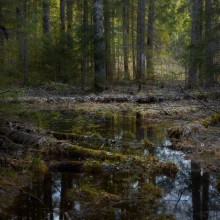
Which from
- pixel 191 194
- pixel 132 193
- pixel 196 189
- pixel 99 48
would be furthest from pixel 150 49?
pixel 132 193

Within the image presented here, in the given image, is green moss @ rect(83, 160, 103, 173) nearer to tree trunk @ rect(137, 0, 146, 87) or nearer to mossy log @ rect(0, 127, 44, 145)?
mossy log @ rect(0, 127, 44, 145)

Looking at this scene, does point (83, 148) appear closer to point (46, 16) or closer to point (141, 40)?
point (141, 40)

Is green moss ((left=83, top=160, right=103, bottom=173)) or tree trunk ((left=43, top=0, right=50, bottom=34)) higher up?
tree trunk ((left=43, top=0, right=50, bottom=34))

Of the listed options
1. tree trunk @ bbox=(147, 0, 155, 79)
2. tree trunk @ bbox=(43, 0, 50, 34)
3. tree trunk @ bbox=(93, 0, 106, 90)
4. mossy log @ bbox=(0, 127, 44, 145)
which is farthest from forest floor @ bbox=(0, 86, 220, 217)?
tree trunk @ bbox=(147, 0, 155, 79)

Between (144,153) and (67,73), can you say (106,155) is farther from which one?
(67,73)

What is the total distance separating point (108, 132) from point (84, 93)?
7865 millimetres

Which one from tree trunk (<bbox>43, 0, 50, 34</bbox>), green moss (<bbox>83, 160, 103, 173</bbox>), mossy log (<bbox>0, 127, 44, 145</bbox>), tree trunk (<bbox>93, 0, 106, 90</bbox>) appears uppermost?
tree trunk (<bbox>43, 0, 50, 34</bbox>)

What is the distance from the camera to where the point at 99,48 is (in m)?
17.4

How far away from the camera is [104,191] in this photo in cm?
523

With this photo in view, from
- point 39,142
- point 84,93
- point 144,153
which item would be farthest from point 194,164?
point 84,93

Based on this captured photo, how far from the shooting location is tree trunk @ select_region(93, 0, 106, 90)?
1728 cm

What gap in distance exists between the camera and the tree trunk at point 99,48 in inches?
680

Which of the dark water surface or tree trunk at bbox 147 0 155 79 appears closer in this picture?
the dark water surface

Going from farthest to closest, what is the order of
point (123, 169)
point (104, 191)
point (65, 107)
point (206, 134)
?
point (65, 107)
point (206, 134)
point (123, 169)
point (104, 191)
